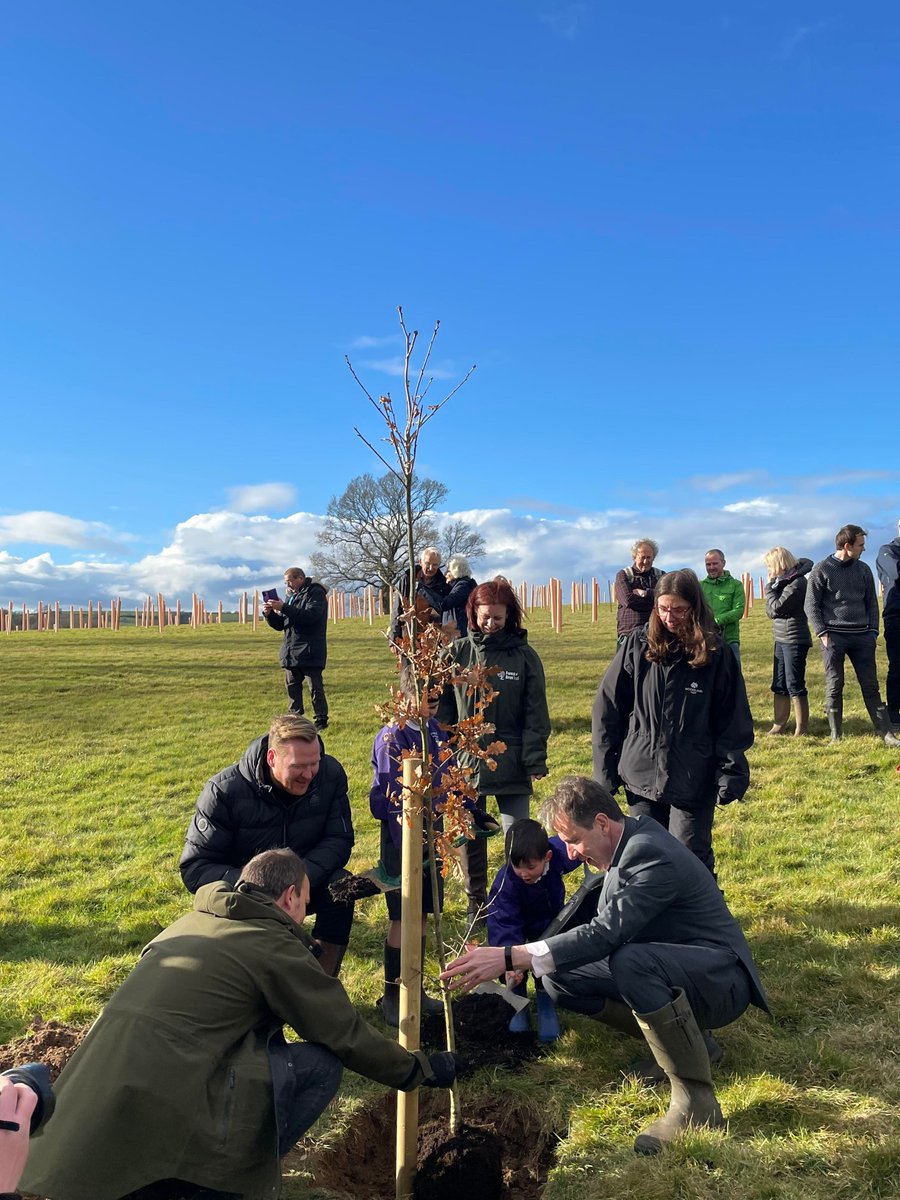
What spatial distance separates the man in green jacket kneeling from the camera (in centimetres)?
253

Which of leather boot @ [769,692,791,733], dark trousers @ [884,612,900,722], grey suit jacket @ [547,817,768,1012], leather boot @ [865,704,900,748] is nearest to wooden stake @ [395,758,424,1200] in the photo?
grey suit jacket @ [547,817,768,1012]

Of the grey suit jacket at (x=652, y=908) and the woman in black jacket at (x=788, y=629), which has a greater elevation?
the woman in black jacket at (x=788, y=629)

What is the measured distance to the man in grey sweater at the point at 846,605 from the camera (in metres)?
8.84

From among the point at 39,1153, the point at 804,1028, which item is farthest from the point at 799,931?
the point at 39,1153

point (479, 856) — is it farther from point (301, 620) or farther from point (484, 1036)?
point (301, 620)

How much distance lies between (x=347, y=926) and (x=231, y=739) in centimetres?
878

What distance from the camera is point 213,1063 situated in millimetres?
2674

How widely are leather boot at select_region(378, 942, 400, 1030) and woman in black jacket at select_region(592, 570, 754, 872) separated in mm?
1501

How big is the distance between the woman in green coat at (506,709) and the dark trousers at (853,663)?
503 cm

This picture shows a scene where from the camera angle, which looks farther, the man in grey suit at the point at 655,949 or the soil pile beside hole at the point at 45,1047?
the soil pile beside hole at the point at 45,1047

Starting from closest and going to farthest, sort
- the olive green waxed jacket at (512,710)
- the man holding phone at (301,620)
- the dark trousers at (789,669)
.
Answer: the olive green waxed jacket at (512,710)
the dark trousers at (789,669)
the man holding phone at (301,620)

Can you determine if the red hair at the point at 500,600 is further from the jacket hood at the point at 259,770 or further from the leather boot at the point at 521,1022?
the leather boot at the point at 521,1022

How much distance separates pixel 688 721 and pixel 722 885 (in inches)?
82.1

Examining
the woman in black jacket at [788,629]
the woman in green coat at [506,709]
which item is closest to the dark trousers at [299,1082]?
the woman in green coat at [506,709]
